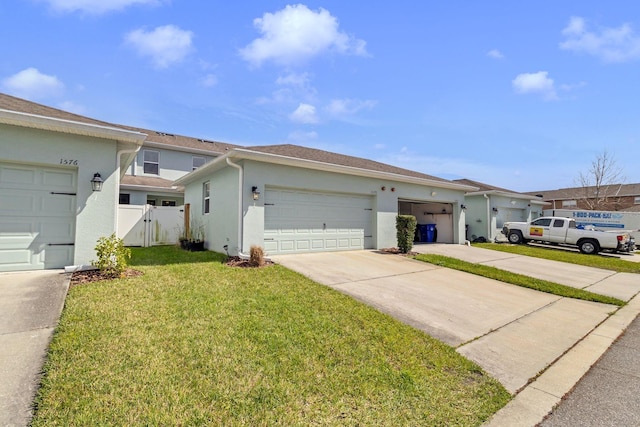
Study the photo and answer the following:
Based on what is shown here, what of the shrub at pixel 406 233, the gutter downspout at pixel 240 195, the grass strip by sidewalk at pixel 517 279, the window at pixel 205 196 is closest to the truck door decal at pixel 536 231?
the grass strip by sidewalk at pixel 517 279

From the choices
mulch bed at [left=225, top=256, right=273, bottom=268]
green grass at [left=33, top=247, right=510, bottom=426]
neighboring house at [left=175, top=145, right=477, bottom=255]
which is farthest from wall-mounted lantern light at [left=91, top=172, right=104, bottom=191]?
mulch bed at [left=225, top=256, right=273, bottom=268]

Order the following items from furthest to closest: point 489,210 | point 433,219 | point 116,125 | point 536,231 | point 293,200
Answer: point 489,210, point 536,231, point 433,219, point 293,200, point 116,125

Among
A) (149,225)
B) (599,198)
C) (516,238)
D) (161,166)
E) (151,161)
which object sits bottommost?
(516,238)

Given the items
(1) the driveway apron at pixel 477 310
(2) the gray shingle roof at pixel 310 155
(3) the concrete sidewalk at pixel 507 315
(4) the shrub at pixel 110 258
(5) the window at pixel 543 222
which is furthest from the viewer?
(5) the window at pixel 543 222

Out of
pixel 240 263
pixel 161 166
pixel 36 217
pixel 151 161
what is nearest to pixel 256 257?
pixel 240 263

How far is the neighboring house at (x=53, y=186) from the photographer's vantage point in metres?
5.66

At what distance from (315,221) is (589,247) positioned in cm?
1425

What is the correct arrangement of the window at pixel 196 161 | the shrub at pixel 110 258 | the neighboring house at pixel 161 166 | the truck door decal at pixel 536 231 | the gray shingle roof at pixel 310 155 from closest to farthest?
the shrub at pixel 110 258 → the gray shingle roof at pixel 310 155 → the neighboring house at pixel 161 166 → the truck door decal at pixel 536 231 → the window at pixel 196 161

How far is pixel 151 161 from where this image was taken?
1653 cm

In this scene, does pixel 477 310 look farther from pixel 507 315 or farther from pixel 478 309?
pixel 507 315

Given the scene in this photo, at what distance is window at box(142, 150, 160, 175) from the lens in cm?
1638

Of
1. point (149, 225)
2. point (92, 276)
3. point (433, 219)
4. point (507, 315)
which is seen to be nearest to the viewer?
point (507, 315)

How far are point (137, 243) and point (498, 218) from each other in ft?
65.6

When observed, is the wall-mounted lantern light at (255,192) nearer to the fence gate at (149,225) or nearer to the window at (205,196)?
the window at (205,196)
